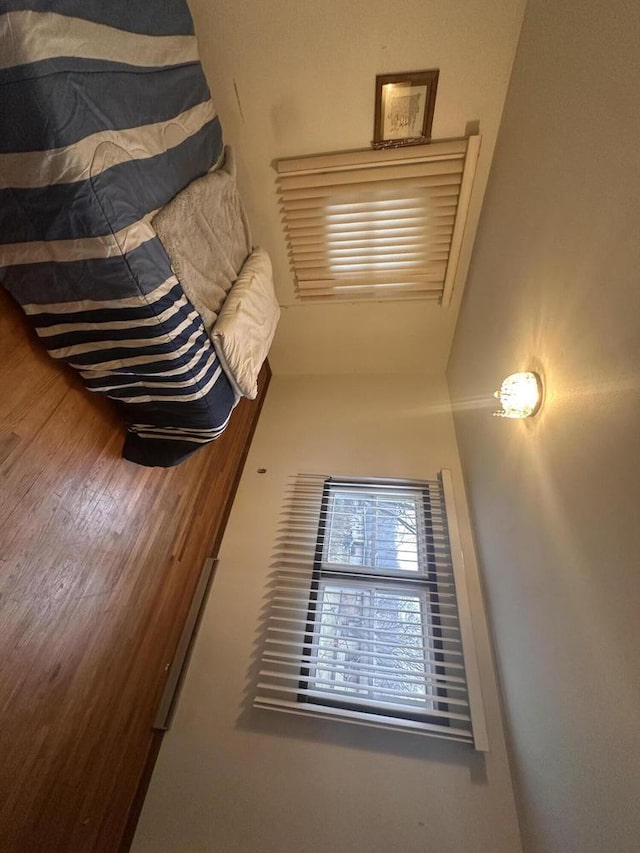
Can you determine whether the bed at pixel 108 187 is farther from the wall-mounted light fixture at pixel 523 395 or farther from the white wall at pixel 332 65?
the wall-mounted light fixture at pixel 523 395

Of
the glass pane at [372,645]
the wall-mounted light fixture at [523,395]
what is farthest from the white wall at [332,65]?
the glass pane at [372,645]

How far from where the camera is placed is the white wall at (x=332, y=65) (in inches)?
49.4

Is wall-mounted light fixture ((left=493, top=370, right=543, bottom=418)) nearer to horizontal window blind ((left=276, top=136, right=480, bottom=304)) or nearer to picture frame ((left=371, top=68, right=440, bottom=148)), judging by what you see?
horizontal window blind ((left=276, top=136, right=480, bottom=304))

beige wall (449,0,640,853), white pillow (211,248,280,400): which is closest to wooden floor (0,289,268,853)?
white pillow (211,248,280,400)

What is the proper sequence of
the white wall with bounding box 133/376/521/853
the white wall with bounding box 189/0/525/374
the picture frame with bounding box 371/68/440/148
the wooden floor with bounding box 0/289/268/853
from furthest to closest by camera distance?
the picture frame with bounding box 371/68/440/148 < the white wall with bounding box 189/0/525/374 < the white wall with bounding box 133/376/521/853 < the wooden floor with bounding box 0/289/268/853

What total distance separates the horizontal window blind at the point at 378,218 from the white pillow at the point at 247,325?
44 cm

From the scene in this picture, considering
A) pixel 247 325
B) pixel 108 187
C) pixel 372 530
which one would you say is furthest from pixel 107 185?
pixel 372 530

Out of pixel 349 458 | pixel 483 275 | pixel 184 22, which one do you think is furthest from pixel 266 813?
pixel 184 22

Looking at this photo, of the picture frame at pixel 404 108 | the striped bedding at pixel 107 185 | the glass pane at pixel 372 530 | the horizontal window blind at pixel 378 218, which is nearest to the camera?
the striped bedding at pixel 107 185

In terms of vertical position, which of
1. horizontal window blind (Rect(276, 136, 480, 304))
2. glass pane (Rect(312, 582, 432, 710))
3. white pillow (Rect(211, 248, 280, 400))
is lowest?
glass pane (Rect(312, 582, 432, 710))

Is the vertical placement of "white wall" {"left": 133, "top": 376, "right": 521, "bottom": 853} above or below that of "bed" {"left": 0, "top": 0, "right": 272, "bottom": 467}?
below

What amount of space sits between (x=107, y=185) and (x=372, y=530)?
1.65m

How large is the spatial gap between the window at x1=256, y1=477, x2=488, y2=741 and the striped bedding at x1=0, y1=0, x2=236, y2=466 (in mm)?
898

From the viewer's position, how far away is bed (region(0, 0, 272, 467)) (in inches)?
26.2
